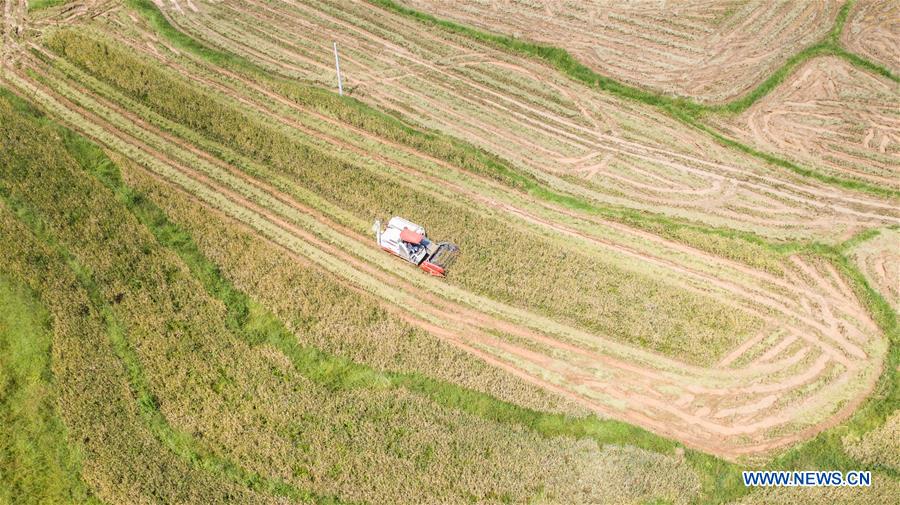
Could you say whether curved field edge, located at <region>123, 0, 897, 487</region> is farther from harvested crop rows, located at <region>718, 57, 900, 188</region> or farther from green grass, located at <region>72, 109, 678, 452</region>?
green grass, located at <region>72, 109, 678, 452</region>

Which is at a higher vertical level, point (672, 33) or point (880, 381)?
point (672, 33)

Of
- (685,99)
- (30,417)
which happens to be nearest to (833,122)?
(685,99)

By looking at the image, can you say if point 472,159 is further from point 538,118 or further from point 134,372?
point 134,372

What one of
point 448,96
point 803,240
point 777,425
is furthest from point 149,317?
point 803,240

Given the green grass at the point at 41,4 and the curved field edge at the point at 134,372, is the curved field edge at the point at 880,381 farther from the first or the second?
the green grass at the point at 41,4

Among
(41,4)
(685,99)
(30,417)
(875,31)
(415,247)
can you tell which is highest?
(875,31)

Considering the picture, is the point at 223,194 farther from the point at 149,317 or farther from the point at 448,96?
the point at 448,96

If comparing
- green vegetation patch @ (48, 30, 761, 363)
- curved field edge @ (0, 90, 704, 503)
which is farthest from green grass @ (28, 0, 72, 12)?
curved field edge @ (0, 90, 704, 503)
